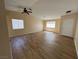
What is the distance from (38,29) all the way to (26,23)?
263 cm

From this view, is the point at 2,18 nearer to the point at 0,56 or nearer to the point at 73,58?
the point at 0,56

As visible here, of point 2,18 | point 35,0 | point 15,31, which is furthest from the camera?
point 15,31

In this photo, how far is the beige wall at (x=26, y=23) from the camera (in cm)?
636

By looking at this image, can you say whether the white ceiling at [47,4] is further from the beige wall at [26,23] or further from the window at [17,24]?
the window at [17,24]

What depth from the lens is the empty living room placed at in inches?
43.6

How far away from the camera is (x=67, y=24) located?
6.25 meters

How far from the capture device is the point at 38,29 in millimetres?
9992

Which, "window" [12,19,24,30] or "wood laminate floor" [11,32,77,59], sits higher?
"window" [12,19,24,30]

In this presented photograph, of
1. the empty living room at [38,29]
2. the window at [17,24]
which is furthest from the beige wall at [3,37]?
the window at [17,24]

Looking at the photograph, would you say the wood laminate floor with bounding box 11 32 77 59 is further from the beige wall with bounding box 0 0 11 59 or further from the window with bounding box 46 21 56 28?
the window with bounding box 46 21 56 28

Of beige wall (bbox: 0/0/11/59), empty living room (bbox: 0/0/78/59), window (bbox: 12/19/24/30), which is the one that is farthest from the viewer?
window (bbox: 12/19/24/30)

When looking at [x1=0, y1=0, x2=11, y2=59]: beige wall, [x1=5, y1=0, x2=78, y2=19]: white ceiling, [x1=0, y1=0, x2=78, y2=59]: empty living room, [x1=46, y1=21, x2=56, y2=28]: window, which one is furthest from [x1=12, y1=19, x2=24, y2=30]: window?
[x1=0, y1=0, x2=11, y2=59]: beige wall

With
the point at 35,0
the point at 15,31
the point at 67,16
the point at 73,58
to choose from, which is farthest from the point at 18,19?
the point at 73,58

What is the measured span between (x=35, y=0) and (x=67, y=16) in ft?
13.6
